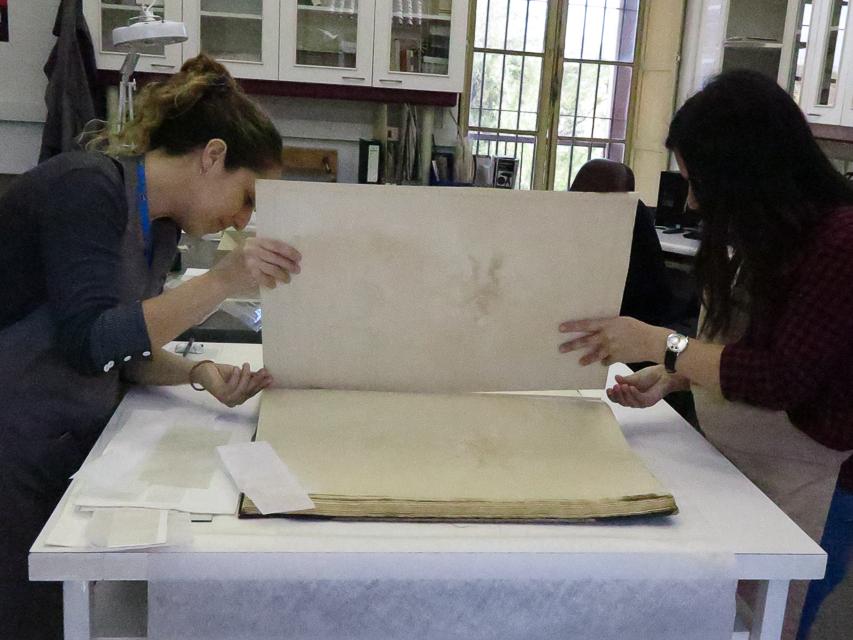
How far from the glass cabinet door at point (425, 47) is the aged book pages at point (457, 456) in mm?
2797

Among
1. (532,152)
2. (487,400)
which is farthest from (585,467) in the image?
(532,152)

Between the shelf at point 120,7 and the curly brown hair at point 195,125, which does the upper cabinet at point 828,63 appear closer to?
the shelf at point 120,7

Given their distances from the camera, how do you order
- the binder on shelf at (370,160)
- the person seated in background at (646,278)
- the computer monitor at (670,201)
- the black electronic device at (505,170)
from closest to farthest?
the person seated in background at (646,278)
the binder on shelf at (370,160)
the computer monitor at (670,201)
the black electronic device at (505,170)

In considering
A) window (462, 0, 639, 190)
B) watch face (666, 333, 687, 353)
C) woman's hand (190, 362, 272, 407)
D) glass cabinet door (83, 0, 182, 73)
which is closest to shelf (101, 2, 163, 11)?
glass cabinet door (83, 0, 182, 73)

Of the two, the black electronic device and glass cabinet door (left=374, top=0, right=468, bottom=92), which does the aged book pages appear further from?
the black electronic device

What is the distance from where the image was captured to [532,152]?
468cm

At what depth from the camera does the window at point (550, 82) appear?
14.7 ft

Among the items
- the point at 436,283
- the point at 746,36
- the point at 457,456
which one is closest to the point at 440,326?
the point at 436,283

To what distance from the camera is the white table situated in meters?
0.80

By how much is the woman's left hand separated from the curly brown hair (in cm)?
52

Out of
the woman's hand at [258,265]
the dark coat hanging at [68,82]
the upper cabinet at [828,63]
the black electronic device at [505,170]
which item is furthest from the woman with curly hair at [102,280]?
the black electronic device at [505,170]

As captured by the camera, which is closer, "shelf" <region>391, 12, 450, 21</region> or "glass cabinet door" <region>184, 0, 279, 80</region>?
"glass cabinet door" <region>184, 0, 279, 80</region>

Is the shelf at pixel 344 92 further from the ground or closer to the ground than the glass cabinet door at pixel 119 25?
closer to the ground

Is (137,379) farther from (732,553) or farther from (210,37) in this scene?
(210,37)
